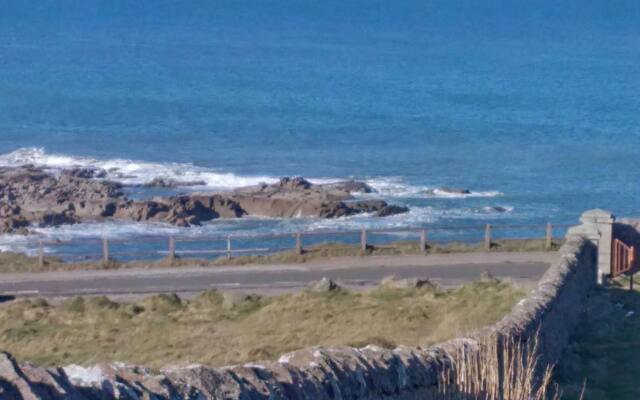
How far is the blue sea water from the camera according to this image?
188 feet

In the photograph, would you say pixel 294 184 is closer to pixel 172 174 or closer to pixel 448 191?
pixel 448 191

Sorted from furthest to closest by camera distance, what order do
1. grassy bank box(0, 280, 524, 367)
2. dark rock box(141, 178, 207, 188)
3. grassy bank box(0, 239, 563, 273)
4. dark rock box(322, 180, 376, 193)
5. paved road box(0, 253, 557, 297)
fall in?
dark rock box(141, 178, 207, 188) < dark rock box(322, 180, 376, 193) < grassy bank box(0, 239, 563, 273) < paved road box(0, 253, 557, 297) < grassy bank box(0, 280, 524, 367)

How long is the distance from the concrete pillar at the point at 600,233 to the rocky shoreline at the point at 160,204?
1043 inches

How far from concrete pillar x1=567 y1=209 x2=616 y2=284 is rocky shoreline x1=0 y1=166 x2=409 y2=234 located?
26.5 metres

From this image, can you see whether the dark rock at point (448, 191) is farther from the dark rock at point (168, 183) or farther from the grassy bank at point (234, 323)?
the grassy bank at point (234, 323)

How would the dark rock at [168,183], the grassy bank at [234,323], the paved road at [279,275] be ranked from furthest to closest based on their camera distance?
the dark rock at [168,183] → the paved road at [279,275] → the grassy bank at [234,323]

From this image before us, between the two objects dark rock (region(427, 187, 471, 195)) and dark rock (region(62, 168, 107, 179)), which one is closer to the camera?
dark rock (region(427, 187, 471, 195))

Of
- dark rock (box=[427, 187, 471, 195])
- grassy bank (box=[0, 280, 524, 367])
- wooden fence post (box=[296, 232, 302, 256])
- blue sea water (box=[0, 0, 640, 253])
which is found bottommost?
grassy bank (box=[0, 280, 524, 367])

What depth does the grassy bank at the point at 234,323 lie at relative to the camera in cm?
1772

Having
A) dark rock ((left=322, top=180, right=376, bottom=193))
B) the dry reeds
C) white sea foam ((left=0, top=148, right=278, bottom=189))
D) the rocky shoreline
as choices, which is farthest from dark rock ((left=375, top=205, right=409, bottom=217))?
the dry reeds

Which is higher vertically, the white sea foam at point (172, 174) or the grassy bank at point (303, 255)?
the white sea foam at point (172, 174)

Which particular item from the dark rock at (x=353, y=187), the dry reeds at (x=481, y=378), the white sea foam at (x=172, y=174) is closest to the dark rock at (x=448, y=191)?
the white sea foam at (x=172, y=174)

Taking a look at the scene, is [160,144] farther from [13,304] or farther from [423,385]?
[423,385]

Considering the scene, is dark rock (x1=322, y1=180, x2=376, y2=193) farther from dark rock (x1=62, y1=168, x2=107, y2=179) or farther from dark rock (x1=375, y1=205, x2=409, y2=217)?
dark rock (x1=62, y1=168, x2=107, y2=179)
